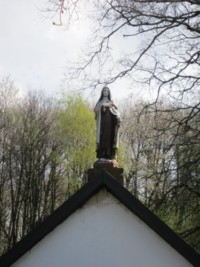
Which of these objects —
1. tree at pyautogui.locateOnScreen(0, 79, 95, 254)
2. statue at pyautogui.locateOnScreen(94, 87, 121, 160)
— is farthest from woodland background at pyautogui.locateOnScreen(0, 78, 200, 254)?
statue at pyautogui.locateOnScreen(94, 87, 121, 160)

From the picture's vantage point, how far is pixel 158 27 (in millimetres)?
12000

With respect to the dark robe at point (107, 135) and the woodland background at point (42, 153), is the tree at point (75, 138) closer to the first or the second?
the woodland background at point (42, 153)

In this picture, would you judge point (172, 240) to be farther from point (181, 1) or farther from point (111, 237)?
point (181, 1)

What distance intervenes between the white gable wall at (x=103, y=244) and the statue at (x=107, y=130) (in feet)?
3.57

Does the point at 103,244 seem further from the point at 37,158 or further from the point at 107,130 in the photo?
the point at 37,158

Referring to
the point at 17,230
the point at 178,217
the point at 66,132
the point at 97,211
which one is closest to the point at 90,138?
the point at 66,132

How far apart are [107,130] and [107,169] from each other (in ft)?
2.64

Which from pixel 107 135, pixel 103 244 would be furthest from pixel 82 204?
pixel 107 135

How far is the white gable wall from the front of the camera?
791cm

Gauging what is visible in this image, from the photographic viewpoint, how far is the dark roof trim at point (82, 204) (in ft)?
25.6

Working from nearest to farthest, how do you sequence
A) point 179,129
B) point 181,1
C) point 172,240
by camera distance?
point 172,240, point 181,1, point 179,129

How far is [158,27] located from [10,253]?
6611mm

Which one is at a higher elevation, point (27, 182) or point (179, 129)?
point (179, 129)

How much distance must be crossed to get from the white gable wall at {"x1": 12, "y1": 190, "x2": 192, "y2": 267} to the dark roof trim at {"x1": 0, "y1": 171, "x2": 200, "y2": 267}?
0.12 meters
